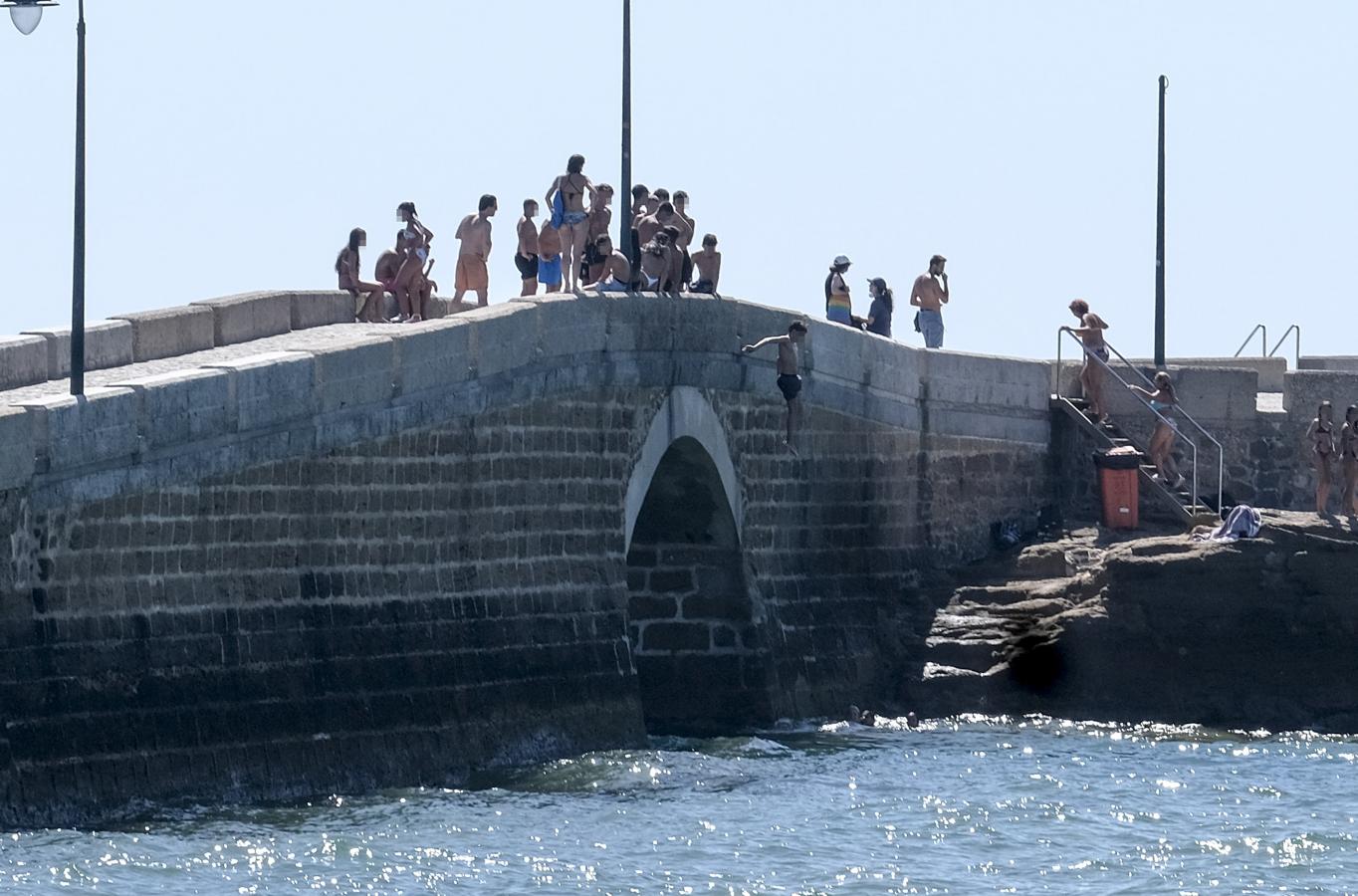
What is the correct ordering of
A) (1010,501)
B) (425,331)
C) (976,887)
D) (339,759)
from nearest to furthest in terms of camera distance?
1. (976,887)
2. (339,759)
3. (425,331)
4. (1010,501)

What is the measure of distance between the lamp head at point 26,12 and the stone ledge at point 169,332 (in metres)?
4.87

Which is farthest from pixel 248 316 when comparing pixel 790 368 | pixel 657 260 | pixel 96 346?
pixel 790 368

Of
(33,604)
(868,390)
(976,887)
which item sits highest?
(868,390)

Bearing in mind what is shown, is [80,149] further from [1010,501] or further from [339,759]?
[1010,501]

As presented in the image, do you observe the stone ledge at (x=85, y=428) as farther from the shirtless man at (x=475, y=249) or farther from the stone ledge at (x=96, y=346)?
the shirtless man at (x=475, y=249)

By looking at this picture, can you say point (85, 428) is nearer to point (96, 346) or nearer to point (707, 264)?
point (96, 346)

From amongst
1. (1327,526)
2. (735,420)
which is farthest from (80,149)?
(1327,526)

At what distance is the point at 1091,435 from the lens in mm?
29688

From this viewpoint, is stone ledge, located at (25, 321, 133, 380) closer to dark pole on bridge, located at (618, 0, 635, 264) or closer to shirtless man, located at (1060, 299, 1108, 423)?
dark pole on bridge, located at (618, 0, 635, 264)

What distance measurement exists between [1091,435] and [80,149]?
15.0m

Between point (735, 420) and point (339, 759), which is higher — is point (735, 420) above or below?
above

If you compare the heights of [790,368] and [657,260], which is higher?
[657,260]

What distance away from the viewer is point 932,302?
29359 mm

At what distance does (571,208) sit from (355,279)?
192 cm
